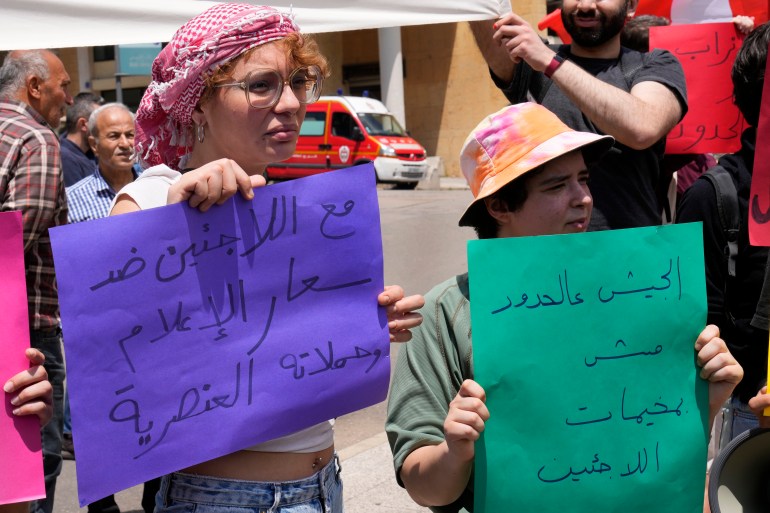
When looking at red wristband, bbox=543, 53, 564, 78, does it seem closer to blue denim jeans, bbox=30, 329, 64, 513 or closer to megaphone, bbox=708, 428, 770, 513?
megaphone, bbox=708, 428, 770, 513

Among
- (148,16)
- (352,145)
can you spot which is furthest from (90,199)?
(352,145)

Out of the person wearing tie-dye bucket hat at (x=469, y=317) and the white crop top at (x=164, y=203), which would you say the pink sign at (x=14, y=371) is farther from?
the person wearing tie-dye bucket hat at (x=469, y=317)

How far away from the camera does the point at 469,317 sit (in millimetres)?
1963

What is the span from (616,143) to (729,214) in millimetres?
483

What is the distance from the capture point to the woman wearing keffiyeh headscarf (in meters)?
1.88

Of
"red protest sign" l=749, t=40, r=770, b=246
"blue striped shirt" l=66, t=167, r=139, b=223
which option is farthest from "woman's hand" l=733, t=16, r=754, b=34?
"blue striped shirt" l=66, t=167, r=139, b=223

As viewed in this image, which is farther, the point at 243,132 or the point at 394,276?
the point at 394,276

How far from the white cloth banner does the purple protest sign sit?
23.5 inches

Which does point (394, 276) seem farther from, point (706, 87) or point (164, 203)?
point (164, 203)

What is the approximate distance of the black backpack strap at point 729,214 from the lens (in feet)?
8.59

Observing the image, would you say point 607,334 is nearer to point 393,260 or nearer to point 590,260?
point 590,260

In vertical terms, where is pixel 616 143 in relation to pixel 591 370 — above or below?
above

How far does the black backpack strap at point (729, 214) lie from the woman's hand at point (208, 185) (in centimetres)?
147

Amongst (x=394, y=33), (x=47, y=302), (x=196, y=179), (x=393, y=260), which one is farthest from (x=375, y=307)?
(x=394, y=33)
